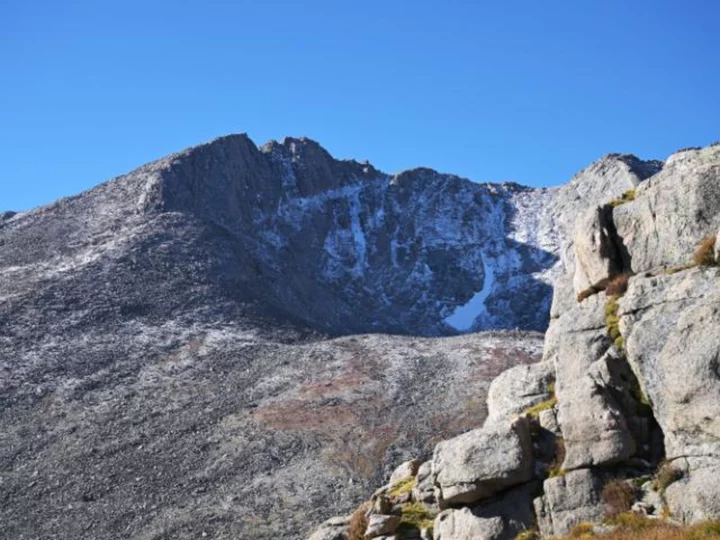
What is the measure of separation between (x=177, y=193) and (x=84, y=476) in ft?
276

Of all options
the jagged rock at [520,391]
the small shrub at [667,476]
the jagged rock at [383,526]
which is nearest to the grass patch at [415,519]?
the jagged rock at [383,526]

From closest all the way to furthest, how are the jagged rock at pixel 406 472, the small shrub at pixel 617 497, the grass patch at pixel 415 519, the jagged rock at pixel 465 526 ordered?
the small shrub at pixel 617 497 < the jagged rock at pixel 465 526 < the grass patch at pixel 415 519 < the jagged rock at pixel 406 472

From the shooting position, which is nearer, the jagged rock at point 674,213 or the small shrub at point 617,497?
the small shrub at point 617,497

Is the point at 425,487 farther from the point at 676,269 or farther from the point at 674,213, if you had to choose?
the point at 674,213

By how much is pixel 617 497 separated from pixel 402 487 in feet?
22.4

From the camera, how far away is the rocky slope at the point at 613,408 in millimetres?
16750

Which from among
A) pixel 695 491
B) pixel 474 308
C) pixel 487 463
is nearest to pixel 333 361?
pixel 487 463

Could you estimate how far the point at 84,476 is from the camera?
56625 mm

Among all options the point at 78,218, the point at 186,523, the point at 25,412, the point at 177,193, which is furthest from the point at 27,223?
the point at 186,523

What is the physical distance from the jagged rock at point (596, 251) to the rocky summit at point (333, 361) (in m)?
0.08

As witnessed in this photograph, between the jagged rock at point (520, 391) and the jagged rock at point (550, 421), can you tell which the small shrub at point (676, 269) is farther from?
the jagged rock at point (550, 421)

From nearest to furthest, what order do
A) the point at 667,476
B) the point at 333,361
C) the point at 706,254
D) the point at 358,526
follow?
the point at 667,476, the point at 706,254, the point at 358,526, the point at 333,361

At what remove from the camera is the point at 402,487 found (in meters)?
22.6

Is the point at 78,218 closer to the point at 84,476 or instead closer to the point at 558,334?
the point at 84,476
